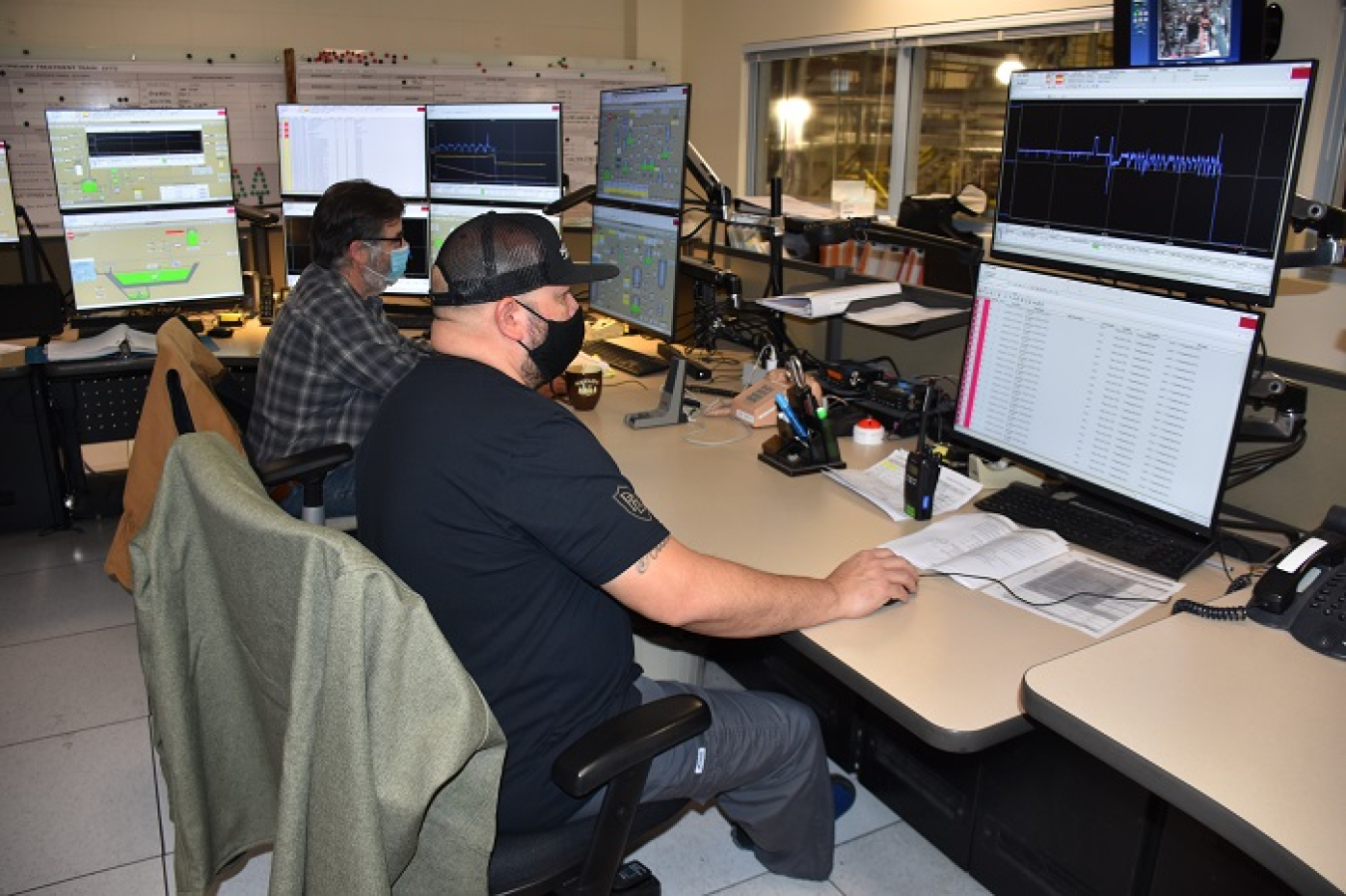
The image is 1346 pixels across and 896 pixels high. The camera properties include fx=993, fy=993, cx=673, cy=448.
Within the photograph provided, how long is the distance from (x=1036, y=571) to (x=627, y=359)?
169 centimetres

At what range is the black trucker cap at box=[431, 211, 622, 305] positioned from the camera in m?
1.48

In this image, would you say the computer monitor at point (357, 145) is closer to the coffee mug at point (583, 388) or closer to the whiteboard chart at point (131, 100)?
the whiteboard chart at point (131, 100)

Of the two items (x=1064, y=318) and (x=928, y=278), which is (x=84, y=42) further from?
(x=1064, y=318)

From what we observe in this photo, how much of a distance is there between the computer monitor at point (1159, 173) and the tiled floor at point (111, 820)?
128 centimetres

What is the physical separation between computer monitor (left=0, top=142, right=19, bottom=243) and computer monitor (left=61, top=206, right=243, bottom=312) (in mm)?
163

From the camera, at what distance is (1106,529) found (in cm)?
175

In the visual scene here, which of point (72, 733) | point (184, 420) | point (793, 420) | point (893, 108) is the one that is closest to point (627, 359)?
point (793, 420)

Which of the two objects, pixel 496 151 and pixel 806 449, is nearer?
pixel 806 449

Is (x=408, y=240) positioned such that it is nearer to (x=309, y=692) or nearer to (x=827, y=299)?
(x=827, y=299)

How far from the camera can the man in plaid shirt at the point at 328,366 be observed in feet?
8.09

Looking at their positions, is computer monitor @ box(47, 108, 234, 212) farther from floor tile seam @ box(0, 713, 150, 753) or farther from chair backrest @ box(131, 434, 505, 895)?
chair backrest @ box(131, 434, 505, 895)

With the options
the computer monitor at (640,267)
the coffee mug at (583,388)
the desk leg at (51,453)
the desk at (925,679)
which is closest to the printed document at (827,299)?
the computer monitor at (640,267)

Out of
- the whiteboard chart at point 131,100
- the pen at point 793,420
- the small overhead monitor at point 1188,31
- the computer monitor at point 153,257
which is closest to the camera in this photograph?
the pen at point 793,420

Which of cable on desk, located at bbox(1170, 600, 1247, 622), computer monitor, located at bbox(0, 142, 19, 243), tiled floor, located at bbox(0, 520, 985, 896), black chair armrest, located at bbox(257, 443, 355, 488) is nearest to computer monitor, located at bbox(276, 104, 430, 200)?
computer monitor, located at bbox(0, 142, 19, 243)
